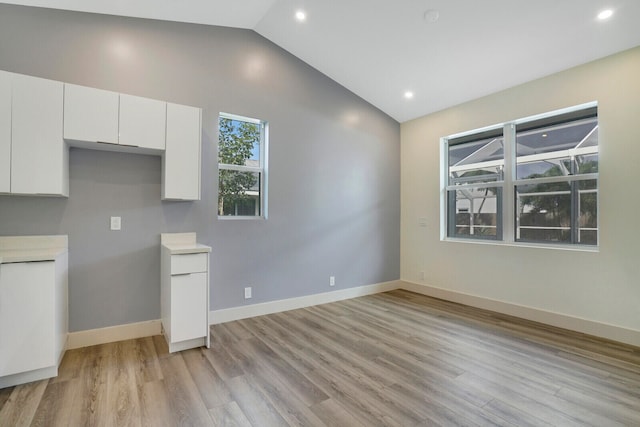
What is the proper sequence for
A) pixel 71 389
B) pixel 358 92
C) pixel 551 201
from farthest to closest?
1. pixel 358 92
2. pixel 551 201
3. pixel 71 389

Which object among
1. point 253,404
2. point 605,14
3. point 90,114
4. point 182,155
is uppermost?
point 605,14

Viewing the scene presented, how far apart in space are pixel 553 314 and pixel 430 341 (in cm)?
165

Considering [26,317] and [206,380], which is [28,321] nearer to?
[26,317]

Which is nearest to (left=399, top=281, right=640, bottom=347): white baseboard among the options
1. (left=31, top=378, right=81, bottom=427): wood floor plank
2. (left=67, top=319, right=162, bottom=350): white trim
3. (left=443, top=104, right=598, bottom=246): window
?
(left=443, top=104, right=598, bottom=246): window

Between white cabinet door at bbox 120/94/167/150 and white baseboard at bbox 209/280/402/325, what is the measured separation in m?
1.96

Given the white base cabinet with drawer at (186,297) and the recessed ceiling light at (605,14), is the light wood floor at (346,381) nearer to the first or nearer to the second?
the white base cabinet with drawer at (186,297)

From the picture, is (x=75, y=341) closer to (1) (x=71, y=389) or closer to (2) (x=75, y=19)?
(1) (x=71, y=389)

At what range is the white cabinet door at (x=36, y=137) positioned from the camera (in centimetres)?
235

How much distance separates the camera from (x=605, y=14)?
107 inches

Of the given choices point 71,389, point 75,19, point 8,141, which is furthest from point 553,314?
point 75,19

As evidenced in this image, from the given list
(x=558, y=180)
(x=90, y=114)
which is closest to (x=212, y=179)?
(x=90, y=114)

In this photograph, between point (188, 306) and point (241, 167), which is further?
point (241, 167)

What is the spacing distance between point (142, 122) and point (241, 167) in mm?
1214

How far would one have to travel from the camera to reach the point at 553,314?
3490 mm
